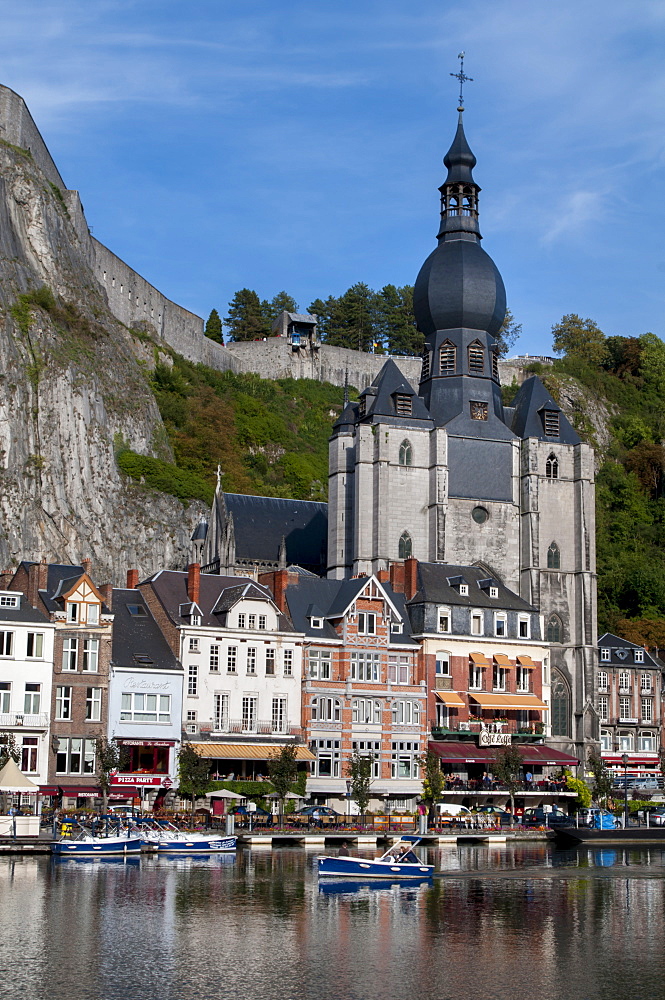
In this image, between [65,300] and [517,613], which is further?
[65,300]

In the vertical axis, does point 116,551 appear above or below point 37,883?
above

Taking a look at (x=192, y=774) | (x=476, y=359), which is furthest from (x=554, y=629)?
(x=192, y=774)

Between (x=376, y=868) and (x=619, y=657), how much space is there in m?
50.9

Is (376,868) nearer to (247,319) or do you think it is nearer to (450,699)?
(450,699)

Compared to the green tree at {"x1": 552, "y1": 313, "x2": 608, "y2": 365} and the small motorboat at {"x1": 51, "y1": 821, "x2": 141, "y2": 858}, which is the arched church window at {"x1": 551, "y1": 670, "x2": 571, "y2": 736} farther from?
the green tree at {"x1": 552, "y1": 313, "x2": 608, "y2": 365}

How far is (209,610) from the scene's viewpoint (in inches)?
2613

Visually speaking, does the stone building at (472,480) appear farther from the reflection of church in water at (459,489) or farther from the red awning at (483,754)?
the red awning at (483,754)

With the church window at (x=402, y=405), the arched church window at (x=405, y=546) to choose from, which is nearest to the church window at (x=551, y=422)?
the church window at (x=402, y=405)

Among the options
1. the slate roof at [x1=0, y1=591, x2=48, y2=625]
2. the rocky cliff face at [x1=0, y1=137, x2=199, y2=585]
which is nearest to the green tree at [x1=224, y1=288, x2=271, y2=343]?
the rocky cliff face at [x1=0, y1=137, x2=199, y2=585]

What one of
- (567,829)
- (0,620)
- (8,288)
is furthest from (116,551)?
(567,829)

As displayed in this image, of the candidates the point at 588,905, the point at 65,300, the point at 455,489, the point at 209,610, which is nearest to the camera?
the point at 588,905

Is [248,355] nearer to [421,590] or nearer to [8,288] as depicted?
[8,288]

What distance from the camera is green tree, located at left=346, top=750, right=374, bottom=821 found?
61.4m

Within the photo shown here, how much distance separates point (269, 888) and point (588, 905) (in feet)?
29.8
